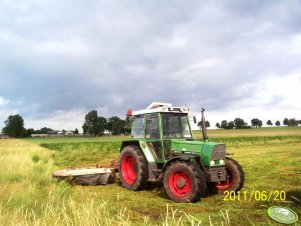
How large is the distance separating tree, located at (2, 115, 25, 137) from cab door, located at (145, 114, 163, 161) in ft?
395

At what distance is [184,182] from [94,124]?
314ft

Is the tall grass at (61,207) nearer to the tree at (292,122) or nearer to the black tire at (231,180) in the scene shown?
the black tire at (231,180)

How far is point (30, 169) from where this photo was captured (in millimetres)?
11273

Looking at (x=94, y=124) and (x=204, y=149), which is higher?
(x=94, y=124)

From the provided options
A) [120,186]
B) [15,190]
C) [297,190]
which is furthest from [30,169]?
[297,190]

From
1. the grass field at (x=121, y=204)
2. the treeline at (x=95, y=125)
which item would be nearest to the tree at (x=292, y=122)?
the treeline at (x=95, y=125)

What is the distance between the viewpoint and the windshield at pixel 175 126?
9031mm

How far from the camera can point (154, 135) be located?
9.16 metres

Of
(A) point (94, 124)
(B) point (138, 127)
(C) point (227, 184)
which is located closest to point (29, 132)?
(A) point (94, 124)

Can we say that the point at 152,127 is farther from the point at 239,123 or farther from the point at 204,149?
the point at 239,123

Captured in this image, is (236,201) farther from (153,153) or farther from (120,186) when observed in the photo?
(120,186)

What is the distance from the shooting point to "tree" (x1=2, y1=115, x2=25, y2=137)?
120 metres

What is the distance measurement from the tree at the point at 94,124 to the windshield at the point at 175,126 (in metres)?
90.2

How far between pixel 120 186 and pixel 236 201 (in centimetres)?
371
